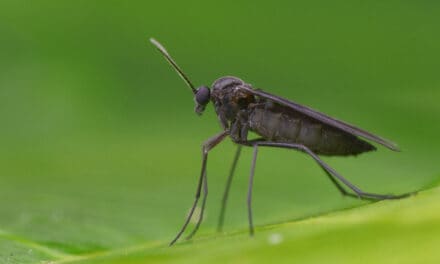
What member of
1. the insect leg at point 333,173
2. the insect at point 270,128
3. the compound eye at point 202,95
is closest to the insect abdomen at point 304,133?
the insect at point 270,128

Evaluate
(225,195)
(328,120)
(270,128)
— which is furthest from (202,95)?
(328,120)

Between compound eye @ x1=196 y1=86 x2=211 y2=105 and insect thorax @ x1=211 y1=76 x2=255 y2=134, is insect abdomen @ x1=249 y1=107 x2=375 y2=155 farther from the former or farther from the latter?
compound eye @ x1=196 y1=86 x2=211 y2=105

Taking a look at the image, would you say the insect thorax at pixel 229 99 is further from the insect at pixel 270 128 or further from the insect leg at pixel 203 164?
the insect leg at pixel 203 164

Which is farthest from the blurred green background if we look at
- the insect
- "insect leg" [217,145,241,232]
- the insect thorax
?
the insect thorax

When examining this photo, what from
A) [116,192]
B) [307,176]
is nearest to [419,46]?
[307,176]

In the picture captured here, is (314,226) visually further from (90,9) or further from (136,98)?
(90,9)

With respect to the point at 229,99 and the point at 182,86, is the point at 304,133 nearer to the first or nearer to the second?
the point at 229,99
